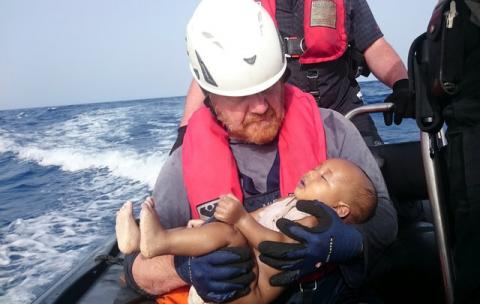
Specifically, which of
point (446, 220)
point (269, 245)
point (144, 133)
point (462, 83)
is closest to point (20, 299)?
point (269, 245)

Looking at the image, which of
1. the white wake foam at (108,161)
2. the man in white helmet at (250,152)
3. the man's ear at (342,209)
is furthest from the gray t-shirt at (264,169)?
the white wake foam at (108,161)

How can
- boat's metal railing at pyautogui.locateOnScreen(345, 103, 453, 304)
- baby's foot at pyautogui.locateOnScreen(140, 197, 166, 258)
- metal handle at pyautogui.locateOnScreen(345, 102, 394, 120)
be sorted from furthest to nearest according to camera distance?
1. metal handle at pyautogui.locateOnScreen(345, 102, 394, 120)
2. boat's metal railing at pyautogui.locateOnScreen(345, 103, 453, 304)
3. baby's foot at pyautogui.locateOnScreen(140, 197, 166, 258)

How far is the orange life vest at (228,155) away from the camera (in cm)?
211

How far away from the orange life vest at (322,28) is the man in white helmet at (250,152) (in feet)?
3.44

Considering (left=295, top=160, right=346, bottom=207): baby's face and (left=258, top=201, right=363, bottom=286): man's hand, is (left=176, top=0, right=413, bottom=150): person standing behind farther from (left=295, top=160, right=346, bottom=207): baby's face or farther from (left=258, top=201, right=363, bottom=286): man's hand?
(left=258, top=201, right=363, bottom=286): man's hand

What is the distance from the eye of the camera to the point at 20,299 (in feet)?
13.1

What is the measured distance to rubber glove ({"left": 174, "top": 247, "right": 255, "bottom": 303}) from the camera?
175 cm

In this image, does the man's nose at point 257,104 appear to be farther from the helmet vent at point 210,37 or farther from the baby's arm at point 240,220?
the baby's arm at point 240,220

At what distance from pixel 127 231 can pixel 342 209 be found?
0.97m

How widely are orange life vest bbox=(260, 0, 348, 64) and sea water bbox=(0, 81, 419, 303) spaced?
2304 mm

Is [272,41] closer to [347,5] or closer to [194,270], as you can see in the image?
[194,270]

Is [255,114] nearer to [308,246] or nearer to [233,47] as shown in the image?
[233,47]

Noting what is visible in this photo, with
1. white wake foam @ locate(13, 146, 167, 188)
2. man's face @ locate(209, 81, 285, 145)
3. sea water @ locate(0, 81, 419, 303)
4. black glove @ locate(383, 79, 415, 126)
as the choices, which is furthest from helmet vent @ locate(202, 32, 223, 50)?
white wake foam @ locate(13, 146, 167, 188)

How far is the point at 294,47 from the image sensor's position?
335cm
